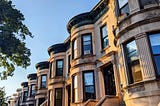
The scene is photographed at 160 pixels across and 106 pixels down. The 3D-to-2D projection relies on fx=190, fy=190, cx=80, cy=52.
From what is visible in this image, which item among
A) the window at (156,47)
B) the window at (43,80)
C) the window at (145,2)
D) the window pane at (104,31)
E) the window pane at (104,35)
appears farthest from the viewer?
the window at (43,80)

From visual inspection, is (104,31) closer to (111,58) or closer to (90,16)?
(90,16)

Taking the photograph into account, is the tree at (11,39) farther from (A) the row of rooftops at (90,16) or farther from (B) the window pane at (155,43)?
(B) the window pane at (155,43)

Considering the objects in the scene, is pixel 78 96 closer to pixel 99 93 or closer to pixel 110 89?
pixel 99 93

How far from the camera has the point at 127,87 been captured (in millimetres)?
11172

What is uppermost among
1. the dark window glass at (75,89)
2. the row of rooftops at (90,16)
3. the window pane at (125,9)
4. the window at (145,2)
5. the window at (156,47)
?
the row of rooftops at (90,16)

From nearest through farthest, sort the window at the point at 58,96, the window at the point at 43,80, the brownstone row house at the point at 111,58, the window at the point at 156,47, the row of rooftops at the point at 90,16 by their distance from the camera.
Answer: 1. the window at the point at 156,47
2. the brownstone row house at the point at 111,58
3. the row of rooftops at the point at 90,16
4. the window at the point at 58,96
5. the window at the point at 43,80

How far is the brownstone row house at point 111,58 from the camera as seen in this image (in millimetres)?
10445

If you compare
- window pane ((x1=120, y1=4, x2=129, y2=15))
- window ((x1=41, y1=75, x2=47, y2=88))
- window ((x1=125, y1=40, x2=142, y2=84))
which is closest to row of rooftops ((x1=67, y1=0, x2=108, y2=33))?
window pane ((x1=120, y1=4, x2=129, y2=15))

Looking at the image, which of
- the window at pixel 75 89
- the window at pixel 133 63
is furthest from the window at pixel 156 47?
the window at pixel 75 89

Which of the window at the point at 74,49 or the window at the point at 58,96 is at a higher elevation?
the window at the point at 74,49

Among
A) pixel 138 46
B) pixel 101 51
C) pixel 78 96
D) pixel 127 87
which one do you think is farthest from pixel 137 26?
pixel 78 96

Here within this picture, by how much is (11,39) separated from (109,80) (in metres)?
9.47

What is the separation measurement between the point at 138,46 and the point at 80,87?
7.77m

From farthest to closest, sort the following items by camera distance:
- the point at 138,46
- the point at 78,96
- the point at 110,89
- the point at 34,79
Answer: the point at 34,79 < the point at 78,96 < the point at 110,89 < the point at 138,46
